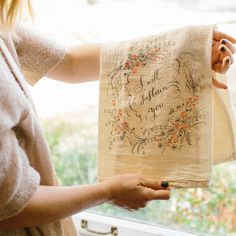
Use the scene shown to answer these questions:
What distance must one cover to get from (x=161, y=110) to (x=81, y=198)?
24 cm

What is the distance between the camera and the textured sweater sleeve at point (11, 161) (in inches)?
25.7

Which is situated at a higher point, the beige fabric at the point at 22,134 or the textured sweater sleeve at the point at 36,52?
the textured sweater sleeve at the point at 36,52

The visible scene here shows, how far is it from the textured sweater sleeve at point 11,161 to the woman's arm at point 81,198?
2 centimetres

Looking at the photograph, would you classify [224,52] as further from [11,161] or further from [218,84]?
[11,161]

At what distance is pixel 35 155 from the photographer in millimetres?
799

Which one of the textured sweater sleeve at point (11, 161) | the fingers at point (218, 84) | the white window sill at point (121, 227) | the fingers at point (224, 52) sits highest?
the fingers at point (224, 52)

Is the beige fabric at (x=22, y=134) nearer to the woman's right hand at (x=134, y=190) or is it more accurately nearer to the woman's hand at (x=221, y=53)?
the woman's right hand at (x=134, y=190)

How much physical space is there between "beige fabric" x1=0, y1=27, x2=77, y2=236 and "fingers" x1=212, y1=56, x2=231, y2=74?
36 centimetres

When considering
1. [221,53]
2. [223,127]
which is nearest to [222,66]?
[221,53]

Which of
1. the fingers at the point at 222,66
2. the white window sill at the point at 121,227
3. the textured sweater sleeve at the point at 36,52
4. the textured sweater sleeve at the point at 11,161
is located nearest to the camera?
the textured sweater sleeve at the point at 11,161

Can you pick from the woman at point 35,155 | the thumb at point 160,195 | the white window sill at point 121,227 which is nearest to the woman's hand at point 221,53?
the woman at point 35,155

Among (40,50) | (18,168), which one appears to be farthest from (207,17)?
(18,168)

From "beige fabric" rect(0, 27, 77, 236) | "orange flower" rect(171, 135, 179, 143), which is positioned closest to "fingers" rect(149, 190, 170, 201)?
"orange flower" rect(171, 135, 179, 143)

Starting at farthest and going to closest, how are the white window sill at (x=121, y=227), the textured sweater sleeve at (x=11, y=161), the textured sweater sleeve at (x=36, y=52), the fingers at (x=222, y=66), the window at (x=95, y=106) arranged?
the white window sill at (x=121, y=227), the window at (x=95, y=106), the textured sweater sleeve at (x=36, y=52), the fingers at (x=222, y=66), the textured sweater sleeve at (x=11, y=161)
